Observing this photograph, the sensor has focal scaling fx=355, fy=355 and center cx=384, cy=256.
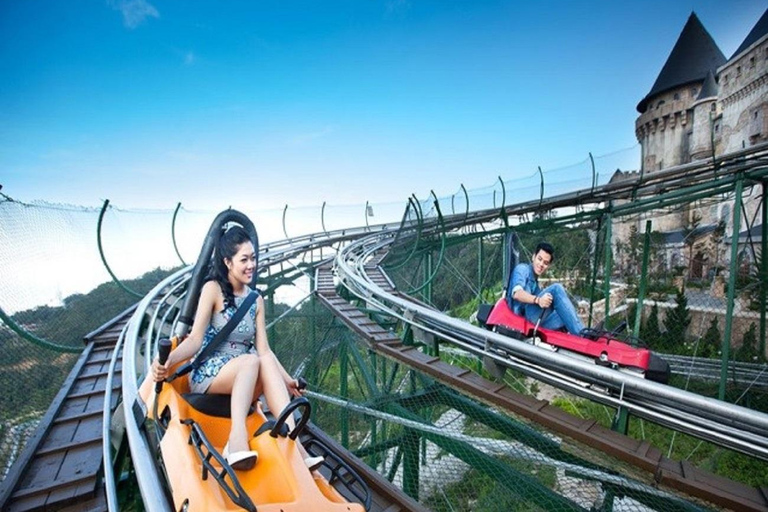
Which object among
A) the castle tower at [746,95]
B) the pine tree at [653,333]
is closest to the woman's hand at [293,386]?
the pine tree at [653,333]

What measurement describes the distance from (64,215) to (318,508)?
12.3ft

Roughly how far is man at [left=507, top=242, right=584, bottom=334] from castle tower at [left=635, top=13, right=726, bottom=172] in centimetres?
2809

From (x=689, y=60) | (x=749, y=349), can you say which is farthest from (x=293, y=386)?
(x=689, y=60)

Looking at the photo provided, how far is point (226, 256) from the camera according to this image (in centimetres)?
165

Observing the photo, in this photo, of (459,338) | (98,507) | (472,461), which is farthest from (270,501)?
(472,461)

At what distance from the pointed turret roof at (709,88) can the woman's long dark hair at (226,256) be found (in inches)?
1247

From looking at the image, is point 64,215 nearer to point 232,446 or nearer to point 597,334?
point 232,446

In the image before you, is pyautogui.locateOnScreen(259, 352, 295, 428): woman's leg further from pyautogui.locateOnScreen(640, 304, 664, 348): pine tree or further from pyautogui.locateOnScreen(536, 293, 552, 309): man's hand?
pyautogui.locateOnScreen(640, 304, 664, 348): pine tree

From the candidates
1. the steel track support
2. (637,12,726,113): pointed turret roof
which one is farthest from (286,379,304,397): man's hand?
(637,12,726,113): pointed turret roof

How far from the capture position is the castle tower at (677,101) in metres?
24.9

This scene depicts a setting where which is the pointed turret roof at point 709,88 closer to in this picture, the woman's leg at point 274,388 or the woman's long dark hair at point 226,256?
the woman's long dark hair at point 226,256

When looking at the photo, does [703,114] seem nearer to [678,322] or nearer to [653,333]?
[678,322]

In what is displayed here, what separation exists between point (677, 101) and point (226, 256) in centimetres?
3375

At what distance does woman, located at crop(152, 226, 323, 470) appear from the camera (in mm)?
1364
